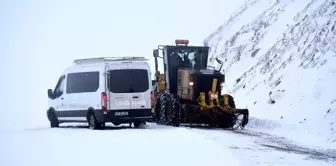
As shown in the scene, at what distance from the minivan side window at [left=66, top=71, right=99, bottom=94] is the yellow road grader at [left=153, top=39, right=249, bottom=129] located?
111 inches

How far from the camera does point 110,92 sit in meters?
18.8

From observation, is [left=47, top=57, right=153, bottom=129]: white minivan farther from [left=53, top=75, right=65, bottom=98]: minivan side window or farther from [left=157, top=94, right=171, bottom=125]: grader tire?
[left=157, top=94, right=171, bottom=125]: grader tire

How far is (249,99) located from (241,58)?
30.1 feet

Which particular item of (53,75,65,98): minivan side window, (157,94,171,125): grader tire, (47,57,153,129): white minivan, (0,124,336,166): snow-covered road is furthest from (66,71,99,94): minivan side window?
(0,124,336,166): snow-covered road

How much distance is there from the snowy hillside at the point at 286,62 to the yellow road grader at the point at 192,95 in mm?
2559

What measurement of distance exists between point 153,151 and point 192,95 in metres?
9.01

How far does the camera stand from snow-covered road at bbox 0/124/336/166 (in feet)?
35.2

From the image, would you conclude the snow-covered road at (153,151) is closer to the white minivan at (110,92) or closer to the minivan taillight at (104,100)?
the minivan taillight at (104,100)

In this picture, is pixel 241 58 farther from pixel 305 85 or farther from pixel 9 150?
pixel 9 150

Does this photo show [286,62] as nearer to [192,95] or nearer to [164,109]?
[192,95]

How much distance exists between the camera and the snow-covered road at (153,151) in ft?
35.2

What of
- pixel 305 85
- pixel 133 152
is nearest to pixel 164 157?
pixel 133 152

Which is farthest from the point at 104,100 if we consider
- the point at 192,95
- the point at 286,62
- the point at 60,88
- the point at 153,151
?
the point at 286,62

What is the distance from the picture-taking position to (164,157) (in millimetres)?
11094
